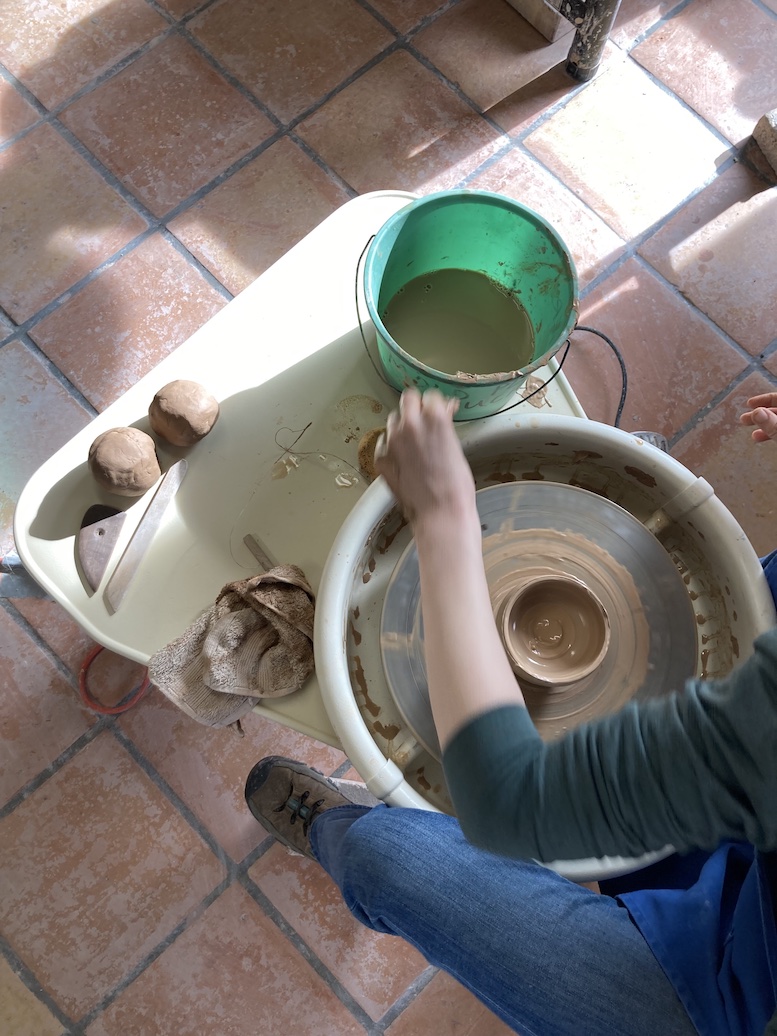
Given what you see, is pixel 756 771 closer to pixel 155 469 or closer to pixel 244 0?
pixel 155 469

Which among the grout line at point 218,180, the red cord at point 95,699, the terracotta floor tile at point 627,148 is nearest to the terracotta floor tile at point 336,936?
the red cord at point 95,699

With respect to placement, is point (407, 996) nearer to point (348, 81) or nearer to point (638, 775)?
point (638, 775)

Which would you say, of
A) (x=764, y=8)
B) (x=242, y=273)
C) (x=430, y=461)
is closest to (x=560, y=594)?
(x=430, y=461)

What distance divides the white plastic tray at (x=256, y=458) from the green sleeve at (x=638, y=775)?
0.29 meters

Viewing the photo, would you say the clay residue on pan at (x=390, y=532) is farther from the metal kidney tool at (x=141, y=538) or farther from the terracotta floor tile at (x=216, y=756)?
the terracotta floor tile at (x=216, y=756)

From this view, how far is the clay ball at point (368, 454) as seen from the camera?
3.21 feet

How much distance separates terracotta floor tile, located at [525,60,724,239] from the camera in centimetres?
171

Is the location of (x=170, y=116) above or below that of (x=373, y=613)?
above

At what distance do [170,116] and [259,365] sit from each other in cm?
99

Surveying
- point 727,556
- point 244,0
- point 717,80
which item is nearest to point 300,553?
point 727,556

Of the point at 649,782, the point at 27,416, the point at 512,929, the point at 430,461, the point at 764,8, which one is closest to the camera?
the point at 649,782

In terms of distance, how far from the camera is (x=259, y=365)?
3.31 feet

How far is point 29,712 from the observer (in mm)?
1412

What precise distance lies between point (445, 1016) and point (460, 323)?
3.80 feet
